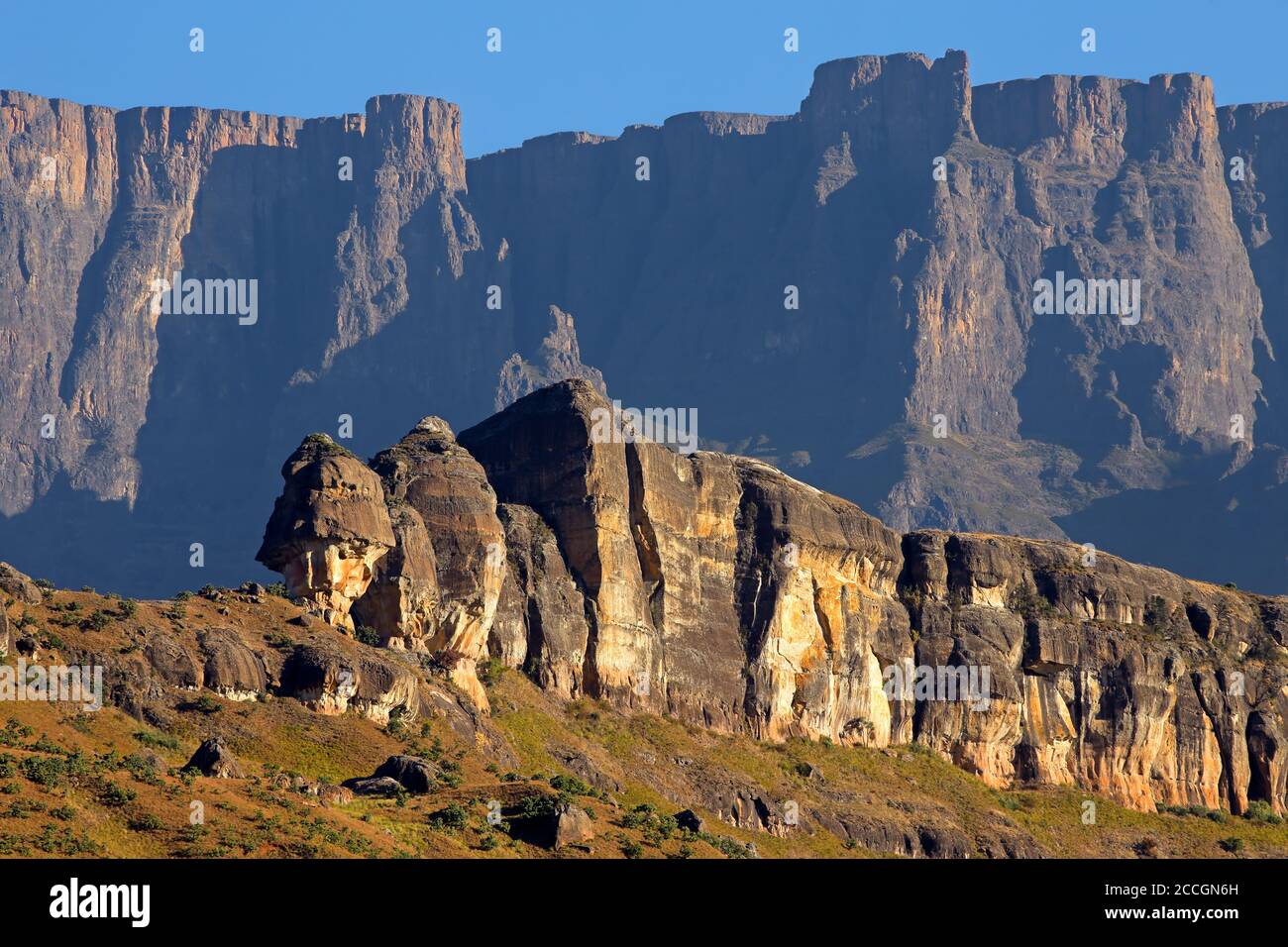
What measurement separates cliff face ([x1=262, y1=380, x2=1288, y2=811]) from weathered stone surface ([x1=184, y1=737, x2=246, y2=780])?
2563cm

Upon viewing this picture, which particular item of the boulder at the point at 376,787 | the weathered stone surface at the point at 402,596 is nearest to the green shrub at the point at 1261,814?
the weathered stone surface at the point at 402,596

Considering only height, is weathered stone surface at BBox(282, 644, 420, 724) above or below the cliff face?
below

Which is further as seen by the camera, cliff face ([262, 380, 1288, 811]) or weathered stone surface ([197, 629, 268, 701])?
cliff face ([262, 380, 1288, 811])

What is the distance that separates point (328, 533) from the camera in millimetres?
131750

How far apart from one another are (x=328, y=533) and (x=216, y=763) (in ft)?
87.8

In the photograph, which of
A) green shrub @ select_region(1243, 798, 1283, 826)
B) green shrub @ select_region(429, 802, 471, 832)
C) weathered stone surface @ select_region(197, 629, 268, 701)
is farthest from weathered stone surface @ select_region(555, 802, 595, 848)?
green shrub @ select_region(1243, 798, 1283, 826)

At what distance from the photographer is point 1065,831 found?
517 ft

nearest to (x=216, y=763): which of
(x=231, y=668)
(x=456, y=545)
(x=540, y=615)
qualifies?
(x=231, y=668)

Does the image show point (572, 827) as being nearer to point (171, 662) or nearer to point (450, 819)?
point (450, 819)

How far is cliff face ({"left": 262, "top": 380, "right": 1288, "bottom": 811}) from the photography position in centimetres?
14325

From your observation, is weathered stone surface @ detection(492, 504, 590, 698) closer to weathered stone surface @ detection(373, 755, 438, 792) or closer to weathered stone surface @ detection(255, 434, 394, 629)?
weathered stone surface @ detection(255, 434, 394, 629)

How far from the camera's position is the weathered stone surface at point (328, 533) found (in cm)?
13212
